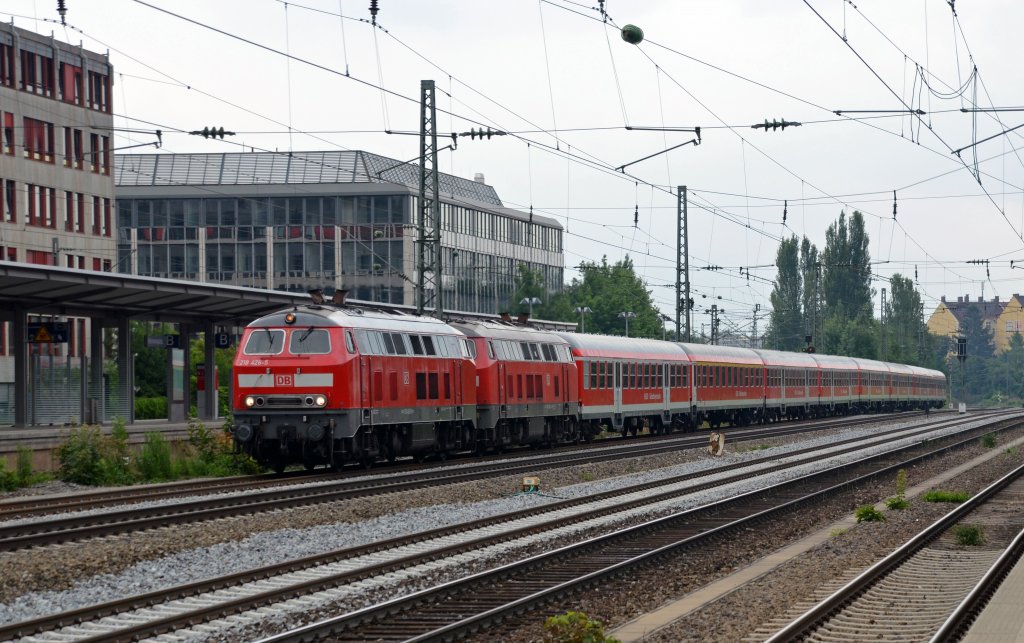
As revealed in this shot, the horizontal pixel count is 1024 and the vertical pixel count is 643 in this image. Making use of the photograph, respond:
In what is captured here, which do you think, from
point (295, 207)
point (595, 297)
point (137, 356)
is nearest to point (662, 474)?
point (137, 356)

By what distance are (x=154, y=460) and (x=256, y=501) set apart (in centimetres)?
751

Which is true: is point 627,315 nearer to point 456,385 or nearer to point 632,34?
point 456,385

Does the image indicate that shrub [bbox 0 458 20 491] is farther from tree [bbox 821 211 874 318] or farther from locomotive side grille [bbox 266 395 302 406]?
tree [bbox 821 211 874 318]

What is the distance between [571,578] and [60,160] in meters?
60.2

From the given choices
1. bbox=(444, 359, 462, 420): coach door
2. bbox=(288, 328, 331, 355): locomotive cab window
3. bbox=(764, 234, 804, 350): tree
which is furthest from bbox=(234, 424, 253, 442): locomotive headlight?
bbox=(764, 234, 804, 350): tree

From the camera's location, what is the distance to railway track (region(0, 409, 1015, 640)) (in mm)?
12099

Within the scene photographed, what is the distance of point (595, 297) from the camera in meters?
96.2

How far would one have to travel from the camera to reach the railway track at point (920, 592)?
486 inches

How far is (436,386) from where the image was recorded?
107 ft

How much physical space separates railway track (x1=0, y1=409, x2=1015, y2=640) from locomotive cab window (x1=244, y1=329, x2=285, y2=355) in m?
8.19

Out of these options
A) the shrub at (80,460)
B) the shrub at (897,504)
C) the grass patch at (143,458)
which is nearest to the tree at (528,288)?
the grass patch at (143,458)

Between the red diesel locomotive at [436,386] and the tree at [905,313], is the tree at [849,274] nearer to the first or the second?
the tree at [905,313]

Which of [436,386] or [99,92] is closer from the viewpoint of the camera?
[436,386]

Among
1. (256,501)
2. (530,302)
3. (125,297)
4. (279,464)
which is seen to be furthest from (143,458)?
(530,302)
